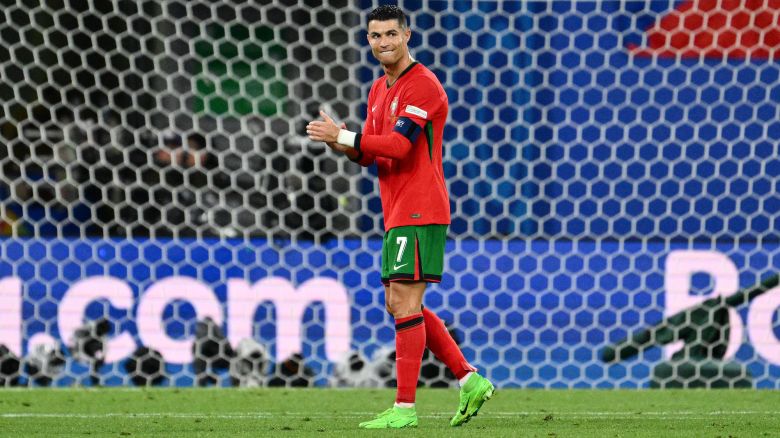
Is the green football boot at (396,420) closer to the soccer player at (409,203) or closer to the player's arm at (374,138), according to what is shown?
the soccer player at (409,203)

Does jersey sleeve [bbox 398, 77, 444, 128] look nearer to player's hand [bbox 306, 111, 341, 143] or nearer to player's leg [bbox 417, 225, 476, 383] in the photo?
player's hand [bbox 306, 111, 341, 143]

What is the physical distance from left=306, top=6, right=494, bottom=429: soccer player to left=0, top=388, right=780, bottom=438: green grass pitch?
14cm

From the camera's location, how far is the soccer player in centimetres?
404

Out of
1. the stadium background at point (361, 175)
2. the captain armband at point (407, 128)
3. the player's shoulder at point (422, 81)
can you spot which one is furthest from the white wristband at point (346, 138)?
the stadium background at point (361, 175)

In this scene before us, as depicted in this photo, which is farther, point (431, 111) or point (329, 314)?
point (329, 314)

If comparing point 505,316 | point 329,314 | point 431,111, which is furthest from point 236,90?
point 431,111

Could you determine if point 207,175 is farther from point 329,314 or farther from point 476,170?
point 476,170

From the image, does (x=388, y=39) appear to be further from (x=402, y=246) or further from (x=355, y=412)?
(x=355, y=412)

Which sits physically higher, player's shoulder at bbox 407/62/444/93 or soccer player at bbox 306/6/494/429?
player's shoulder at bbox 407/62/444/93

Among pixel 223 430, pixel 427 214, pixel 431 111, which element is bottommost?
pixel 223 430

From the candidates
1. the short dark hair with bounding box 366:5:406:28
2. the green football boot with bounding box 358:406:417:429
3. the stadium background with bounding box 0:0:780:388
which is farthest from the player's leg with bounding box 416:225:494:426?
the stadium background with bounding box 0:0:780:388

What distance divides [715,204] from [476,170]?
3.69 feet

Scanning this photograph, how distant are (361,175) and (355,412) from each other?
1.42 meters

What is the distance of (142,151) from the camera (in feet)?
19.1
